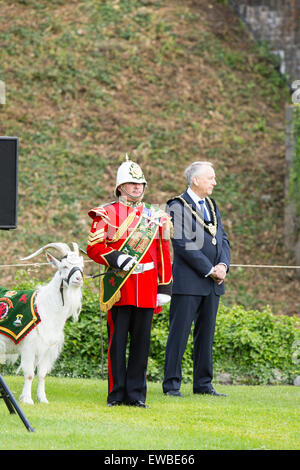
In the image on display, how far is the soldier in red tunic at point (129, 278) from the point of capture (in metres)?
6.35

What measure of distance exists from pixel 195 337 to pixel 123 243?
137 centimetres

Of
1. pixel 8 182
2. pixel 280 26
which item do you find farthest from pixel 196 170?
pixel 280 26

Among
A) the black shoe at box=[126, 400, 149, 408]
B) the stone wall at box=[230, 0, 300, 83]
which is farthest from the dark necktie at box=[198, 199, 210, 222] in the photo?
the stone wall at box=[230, 0, 300, 83]

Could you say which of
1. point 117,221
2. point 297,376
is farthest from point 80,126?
point 117,221

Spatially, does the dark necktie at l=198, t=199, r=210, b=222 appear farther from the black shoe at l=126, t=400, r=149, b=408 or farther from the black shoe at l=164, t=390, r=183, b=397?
the black shoe at l=126, t=400, r=149, b=408

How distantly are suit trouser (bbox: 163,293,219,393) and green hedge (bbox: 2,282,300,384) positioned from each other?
1.40 metres

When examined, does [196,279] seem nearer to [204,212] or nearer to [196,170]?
[204,212]

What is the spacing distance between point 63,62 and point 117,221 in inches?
442

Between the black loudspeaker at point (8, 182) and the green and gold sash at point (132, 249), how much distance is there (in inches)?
50.1

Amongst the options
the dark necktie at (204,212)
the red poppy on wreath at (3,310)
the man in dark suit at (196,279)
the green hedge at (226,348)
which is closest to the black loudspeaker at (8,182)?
the red poppy on wreath at (3,310)

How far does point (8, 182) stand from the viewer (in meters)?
5.33

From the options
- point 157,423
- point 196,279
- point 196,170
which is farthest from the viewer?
point 196,170

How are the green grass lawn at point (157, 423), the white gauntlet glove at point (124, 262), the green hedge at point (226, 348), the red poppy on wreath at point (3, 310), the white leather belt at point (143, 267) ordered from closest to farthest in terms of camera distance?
the green grass lawn at point (157, 423) → the white gauntlet glove at point (124, 262) → the white leather belt at point (143, 267) → the red poppy on wreath at point (3, 310) → the green hedge at point (226, 348)

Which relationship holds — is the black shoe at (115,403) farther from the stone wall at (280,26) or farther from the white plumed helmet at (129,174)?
the stone wall at (280,26)
